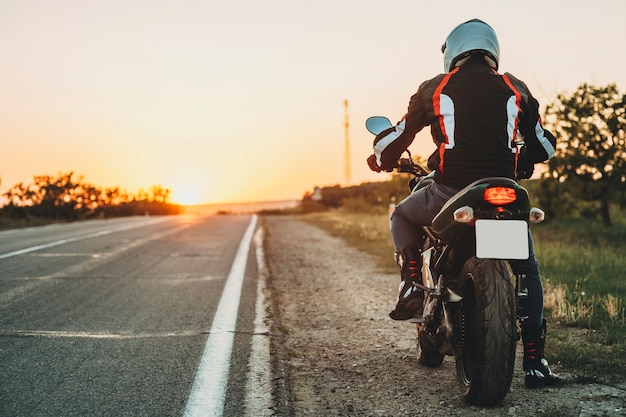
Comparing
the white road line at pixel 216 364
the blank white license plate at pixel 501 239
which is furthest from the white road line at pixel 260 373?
the blank white license plate at pixel 501 239

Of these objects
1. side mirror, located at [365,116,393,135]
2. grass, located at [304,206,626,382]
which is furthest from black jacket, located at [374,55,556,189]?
grass, located at [304,206,626,382]

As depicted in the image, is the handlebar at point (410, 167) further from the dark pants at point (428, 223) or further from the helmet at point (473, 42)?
the helmet at point (473, 42)

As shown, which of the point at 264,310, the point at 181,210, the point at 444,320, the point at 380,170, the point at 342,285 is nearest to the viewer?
Answer: the point at 444,320

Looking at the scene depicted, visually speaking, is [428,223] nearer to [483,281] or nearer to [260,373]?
[483,281]

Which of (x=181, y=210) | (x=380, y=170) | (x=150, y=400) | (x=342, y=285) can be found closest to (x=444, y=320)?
(x=380, y=170)

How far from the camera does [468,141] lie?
3.55 metres

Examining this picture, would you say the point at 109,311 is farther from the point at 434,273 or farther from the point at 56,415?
the point at 434,273

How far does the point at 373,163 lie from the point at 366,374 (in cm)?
134

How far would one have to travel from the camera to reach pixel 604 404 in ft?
11.0

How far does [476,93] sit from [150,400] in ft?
7.90

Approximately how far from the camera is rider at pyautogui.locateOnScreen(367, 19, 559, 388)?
140 inches

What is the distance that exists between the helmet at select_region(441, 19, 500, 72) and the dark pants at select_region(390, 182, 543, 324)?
765 millimetres

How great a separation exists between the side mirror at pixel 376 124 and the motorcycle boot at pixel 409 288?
0.76 metres

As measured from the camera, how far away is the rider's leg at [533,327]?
12.4 feet
